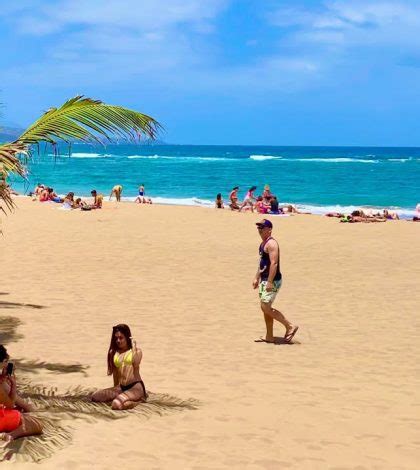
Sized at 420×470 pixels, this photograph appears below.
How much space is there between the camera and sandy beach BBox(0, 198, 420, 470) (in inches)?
220

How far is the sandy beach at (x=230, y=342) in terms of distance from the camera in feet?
18.4

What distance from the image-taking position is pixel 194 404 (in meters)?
6.59

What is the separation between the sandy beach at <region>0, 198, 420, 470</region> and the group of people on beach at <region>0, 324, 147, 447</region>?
0.94 feet

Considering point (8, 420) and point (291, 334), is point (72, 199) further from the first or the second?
point (8, 420)

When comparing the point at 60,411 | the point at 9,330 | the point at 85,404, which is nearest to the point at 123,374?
the point at 85,404

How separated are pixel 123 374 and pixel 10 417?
49.4 inches

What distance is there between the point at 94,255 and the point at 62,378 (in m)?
9.57

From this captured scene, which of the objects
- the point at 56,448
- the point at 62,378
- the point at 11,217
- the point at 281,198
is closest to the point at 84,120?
the point at 62,378

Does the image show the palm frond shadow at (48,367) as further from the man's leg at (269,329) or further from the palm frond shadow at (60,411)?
the man's leg at (269,329)

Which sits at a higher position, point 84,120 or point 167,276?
point 84,120

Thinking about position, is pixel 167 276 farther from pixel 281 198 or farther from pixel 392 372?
pixel 281 198

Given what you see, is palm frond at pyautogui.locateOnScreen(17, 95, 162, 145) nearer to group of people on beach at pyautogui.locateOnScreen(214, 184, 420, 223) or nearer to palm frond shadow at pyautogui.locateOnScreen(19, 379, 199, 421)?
palm frond shadow at pyautogui.locateOnScreen(19, 379, 199, 421)

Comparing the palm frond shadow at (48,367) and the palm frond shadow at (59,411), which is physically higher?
the palm frond shadow at (48,367)

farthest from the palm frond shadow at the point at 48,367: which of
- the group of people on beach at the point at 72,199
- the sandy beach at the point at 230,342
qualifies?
the group of people on beach at the point at 72,199
